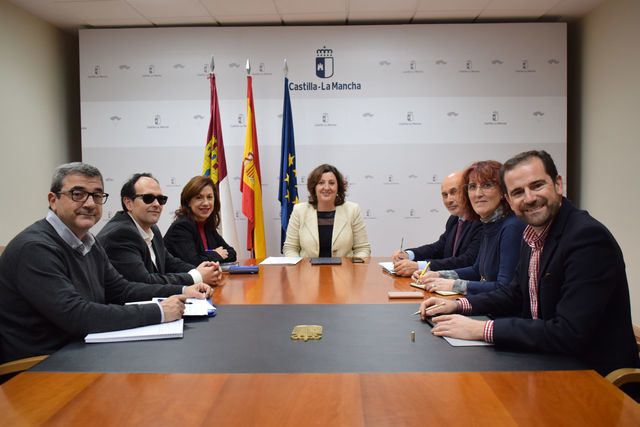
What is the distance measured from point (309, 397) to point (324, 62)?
466 cm

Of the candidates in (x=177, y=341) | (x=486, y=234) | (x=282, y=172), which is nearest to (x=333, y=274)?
(x=486, y=234)

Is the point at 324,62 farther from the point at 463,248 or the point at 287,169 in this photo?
the point at 463,248

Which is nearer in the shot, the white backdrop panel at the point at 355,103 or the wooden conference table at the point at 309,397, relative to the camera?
the wooden conference table at the point at 309,397

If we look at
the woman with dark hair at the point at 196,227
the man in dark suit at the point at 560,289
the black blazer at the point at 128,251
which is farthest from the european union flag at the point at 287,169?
the man in dark suit at the point at 560,289

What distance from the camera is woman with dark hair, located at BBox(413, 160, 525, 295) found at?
2143mm

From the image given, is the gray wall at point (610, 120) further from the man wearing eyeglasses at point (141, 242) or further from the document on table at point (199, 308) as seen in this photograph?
the document on table at point (199, 308)

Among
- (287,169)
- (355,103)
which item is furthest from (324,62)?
(287,169)

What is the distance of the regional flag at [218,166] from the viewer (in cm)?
504

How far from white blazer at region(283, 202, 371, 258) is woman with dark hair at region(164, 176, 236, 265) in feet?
1.84

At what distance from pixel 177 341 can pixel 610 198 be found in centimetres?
468

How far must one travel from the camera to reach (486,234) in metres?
2.44

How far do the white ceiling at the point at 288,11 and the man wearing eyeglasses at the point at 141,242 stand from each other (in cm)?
280

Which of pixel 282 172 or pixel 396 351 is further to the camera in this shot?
pixel 282 172

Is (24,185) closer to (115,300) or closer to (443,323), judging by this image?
(115,300)
